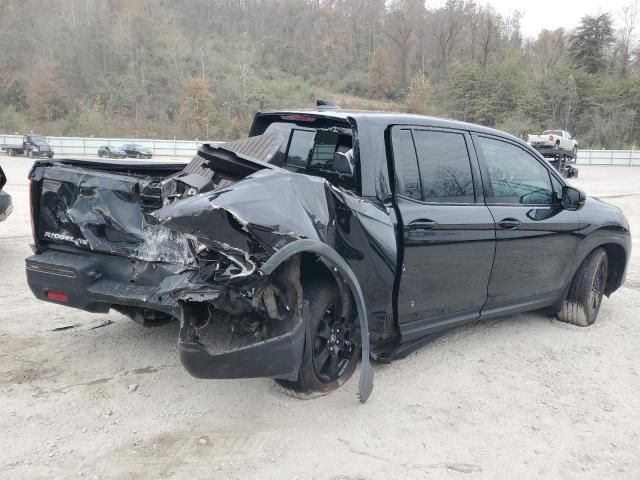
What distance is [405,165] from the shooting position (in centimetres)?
368

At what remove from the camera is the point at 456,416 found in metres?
3.37

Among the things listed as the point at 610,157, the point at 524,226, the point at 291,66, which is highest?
the point at 291,66

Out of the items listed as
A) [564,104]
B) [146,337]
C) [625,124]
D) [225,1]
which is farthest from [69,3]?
[146,337]

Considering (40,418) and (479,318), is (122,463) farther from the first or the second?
(479,318)

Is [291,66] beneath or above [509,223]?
above

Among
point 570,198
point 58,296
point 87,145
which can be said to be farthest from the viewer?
point 87,145

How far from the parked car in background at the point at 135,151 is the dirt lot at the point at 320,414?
3199 cm

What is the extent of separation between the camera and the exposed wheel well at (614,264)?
533 centimetres

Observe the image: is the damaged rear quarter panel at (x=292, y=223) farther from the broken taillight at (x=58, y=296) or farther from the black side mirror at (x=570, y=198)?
the black side mirror at (x=570, y=198)

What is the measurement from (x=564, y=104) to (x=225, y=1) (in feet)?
204

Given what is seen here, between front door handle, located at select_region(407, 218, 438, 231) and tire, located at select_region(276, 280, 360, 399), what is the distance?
0.71 metres

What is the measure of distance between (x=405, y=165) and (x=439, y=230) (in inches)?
19.6

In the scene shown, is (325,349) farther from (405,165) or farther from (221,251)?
(405,165)

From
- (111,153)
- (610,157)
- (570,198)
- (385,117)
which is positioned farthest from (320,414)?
(610,157)
